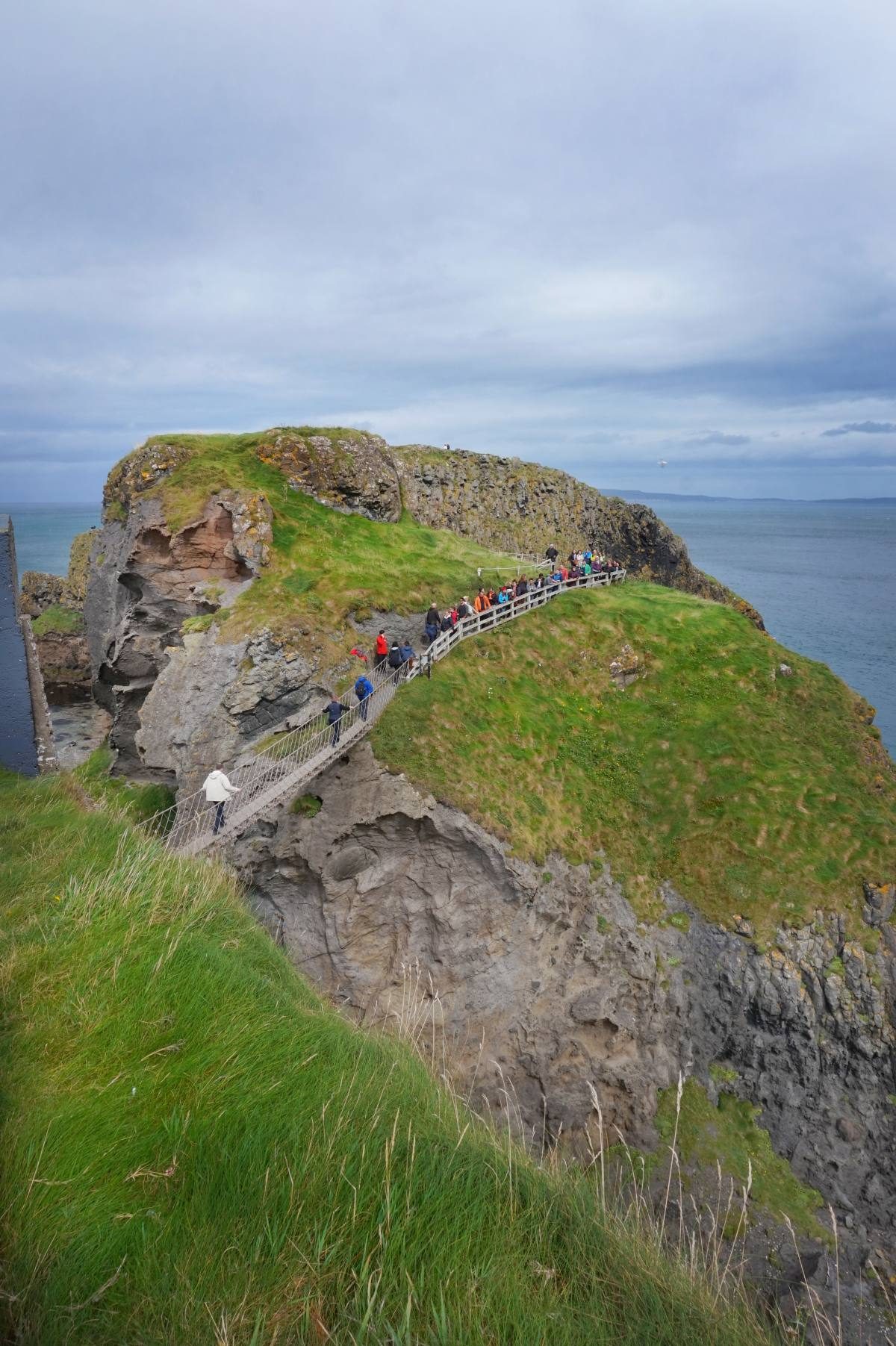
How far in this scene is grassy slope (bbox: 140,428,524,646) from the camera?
83.4 ft

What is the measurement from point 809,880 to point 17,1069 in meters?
25.2

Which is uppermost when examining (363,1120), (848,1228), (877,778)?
(363,1120)

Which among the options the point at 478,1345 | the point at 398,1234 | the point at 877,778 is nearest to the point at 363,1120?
the point at 398,1234

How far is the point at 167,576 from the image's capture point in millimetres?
27953

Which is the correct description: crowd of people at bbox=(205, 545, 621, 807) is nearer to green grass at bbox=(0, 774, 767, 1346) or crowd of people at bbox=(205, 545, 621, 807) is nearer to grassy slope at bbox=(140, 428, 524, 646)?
grassy slope at bbox=(140, 428, 524, 646)

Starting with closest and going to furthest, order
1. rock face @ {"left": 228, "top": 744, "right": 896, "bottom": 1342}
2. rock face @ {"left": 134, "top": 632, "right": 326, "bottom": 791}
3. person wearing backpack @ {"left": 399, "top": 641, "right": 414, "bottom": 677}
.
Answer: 1. rock face @ {"left": 228, "top": 744, "right": 896, "bottom": 1342}
2. rock face @ {"left": 134, "top": 632, "right": 326, "bottom": 791}
3. person wearing backpack @ {"left": 399, "top": 641, "right": 414, "bottom": 677}

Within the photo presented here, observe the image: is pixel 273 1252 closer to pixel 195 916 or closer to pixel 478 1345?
pixel 478 1345

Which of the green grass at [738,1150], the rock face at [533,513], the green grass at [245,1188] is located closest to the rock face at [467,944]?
the green grass at [738,1150]

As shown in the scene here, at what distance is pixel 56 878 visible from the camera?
27.5 feet

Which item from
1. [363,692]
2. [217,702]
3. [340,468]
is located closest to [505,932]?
[363,692]

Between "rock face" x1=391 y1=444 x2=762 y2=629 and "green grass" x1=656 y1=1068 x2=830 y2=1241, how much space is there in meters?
37.0

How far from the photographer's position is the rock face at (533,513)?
56094 mm

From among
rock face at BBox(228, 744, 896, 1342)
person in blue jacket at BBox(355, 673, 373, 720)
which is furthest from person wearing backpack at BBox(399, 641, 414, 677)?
rock face at BBox(228, 744, 896, 1342)

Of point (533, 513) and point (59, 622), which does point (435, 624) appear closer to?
point (59, 622)
